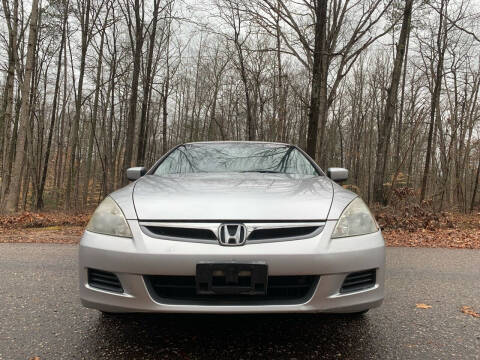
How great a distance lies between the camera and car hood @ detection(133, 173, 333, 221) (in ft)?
5.98

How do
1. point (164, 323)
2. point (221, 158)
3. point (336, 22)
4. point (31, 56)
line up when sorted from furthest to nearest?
point (336, 22) → point (31, 56) → point (221, 158) → point (164, 323)

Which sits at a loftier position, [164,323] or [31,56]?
[31,56]

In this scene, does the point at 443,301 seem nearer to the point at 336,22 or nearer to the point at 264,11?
the point at 264,11

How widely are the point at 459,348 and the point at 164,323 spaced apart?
1.76 metres

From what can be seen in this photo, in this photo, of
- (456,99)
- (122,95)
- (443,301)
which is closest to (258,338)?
(443,301)

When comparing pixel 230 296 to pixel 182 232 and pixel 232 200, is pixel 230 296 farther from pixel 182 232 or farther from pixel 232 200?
pixel 232 200

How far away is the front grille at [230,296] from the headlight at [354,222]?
31 centimetres

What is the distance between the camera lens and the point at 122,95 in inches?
826

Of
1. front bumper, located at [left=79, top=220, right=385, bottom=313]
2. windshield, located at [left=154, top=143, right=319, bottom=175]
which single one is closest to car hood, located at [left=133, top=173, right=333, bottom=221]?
front bumper, located at [left=79, top=220, right=385, bottom=313]

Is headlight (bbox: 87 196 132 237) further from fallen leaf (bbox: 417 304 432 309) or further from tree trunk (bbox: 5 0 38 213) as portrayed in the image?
tree trunk (bbox: 5 0 38 213)

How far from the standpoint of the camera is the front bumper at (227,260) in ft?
5.44

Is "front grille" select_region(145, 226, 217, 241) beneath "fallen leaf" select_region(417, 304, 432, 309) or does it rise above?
above

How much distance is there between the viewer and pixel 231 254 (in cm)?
166

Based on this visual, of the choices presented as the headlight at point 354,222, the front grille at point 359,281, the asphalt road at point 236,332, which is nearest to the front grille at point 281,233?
the headlight at point 354,222
